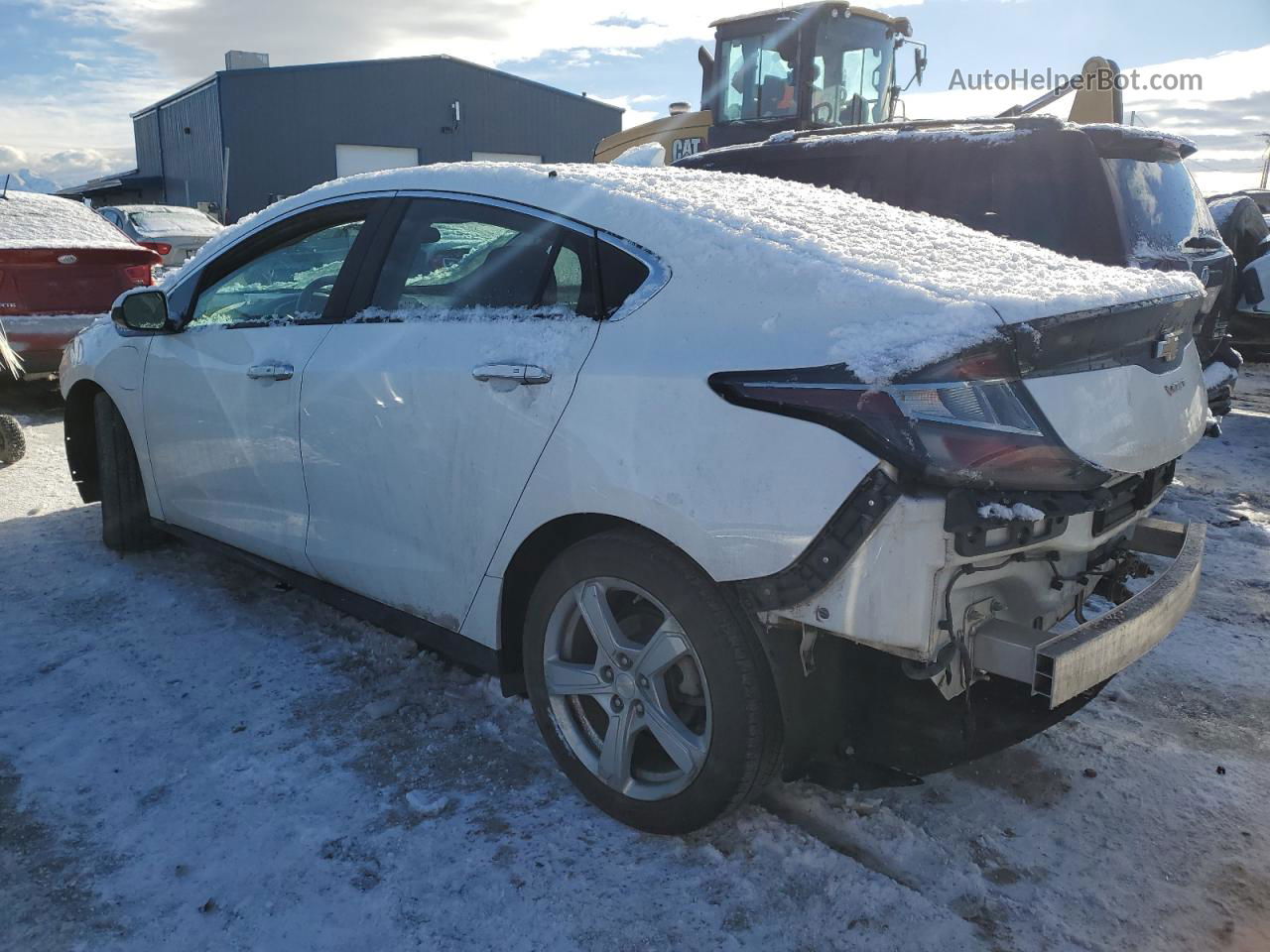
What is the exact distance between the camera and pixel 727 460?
81.0 inches

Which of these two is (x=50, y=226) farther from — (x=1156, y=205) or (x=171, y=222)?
(x=171, y=222)

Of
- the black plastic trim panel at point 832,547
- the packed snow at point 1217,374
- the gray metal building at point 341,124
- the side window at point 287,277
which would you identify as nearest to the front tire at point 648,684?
the black plastic trim panel at point 832,547

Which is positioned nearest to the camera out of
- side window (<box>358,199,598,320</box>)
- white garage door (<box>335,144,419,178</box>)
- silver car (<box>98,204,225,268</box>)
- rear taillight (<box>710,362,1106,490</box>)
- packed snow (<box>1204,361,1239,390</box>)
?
rear taillight (<box>710,362,1106,490</box>)

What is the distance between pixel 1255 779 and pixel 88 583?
14.3ft

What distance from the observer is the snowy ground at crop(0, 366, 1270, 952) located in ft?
7.11

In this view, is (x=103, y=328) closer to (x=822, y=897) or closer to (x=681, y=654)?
(x=681, y=654)

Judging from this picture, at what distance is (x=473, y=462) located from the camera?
103 inches

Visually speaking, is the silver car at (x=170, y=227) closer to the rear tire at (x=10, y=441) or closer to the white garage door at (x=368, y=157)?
the rear tire at (x=10, y=441)

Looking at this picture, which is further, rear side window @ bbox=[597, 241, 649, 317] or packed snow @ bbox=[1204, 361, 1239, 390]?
packed snow @ bbox=[1204, 361, 1239, 390]

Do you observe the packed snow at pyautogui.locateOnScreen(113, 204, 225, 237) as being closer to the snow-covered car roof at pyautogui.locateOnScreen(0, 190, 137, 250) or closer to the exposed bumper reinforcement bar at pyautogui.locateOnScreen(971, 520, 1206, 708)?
the snow-covered car roof at pyautogui.locateOnScreen(0, 190, 137, 250)

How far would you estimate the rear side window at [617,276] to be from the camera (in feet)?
7.82

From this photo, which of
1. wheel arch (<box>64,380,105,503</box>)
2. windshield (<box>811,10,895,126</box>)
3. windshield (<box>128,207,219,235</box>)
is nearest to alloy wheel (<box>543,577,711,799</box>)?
wheel arch (<box>64,380,105,503</box>)

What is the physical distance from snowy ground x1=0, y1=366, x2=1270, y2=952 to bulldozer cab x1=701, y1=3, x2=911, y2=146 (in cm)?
779

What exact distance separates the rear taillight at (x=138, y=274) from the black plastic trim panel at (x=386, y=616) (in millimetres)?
4532
